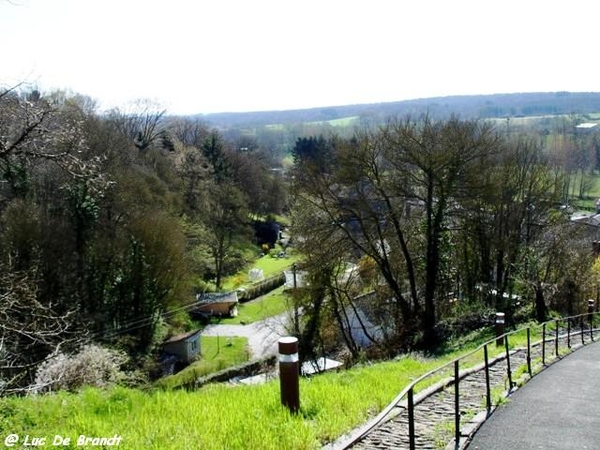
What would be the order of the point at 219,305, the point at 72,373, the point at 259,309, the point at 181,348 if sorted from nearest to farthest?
the point at 72,373 → the point at 181,348 → the point at 219,305 → the point at 259,309

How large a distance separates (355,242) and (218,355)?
1805 cm

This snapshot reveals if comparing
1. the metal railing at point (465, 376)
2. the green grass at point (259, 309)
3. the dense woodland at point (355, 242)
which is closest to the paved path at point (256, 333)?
the green grass at point (259, 309)

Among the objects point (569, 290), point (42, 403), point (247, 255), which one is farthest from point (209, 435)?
point (247, 255)

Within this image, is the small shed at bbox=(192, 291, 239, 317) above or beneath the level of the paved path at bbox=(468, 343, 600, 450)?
beneath

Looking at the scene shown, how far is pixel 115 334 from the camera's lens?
96.8 ft

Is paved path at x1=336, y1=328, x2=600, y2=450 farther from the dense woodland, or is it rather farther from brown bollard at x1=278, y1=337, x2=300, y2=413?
the dense woodland

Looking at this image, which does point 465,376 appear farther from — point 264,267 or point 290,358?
point 264,267

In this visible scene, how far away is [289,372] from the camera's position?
5.73 meters

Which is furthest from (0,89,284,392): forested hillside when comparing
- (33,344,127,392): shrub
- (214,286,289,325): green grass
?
(214,286,289,325): green grass

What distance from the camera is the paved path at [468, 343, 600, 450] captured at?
5.89m

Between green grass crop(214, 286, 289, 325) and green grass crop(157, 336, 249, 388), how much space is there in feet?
12.5

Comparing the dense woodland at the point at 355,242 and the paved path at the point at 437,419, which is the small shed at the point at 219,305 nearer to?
the dense woodland at the point at 355,242

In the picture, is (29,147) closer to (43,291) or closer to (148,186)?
(43,291)

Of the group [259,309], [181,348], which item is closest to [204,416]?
[181,348]
